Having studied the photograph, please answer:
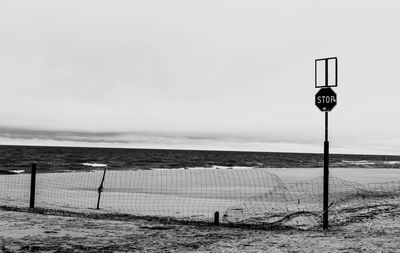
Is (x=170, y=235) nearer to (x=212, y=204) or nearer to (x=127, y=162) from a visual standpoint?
(x=212, y=204)

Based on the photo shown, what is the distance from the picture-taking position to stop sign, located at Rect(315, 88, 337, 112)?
8578mm

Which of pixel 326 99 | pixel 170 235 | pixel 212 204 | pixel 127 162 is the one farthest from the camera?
pixel 127 162

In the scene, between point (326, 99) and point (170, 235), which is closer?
point (170, 235)

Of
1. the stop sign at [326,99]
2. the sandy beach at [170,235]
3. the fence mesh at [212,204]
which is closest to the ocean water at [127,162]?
the fence mesh at [212,204]

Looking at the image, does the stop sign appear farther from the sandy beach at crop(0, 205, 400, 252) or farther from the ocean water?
the ocean water

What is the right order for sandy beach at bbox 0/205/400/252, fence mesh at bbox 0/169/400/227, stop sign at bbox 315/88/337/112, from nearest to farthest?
1. sandy beach at bbox 0/205/400/252
2. stop sign at bbox 315/88/337/112
3. fence mesh at bbox 0/169/400/227

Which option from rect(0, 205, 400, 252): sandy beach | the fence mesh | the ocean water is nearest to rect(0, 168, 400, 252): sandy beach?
rect(0, 205, 400, 252): sandy beach

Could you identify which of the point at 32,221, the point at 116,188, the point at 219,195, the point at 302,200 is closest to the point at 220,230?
the point at 32,221

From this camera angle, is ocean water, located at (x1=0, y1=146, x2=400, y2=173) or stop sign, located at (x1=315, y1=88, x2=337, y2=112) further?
ocean water, located at (x1=0, y1=146, x2=400, y2=173)

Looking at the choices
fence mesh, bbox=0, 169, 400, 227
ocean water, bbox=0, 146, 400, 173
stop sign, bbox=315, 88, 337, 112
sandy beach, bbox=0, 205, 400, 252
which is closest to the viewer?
sandy beach, bbox=0, 205, 400, 252

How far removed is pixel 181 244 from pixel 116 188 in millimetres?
14447

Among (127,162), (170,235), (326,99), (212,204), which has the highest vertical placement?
(326,99)

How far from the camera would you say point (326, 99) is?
8648mm

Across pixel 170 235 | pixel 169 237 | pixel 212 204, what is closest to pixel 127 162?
pixel 212 204
